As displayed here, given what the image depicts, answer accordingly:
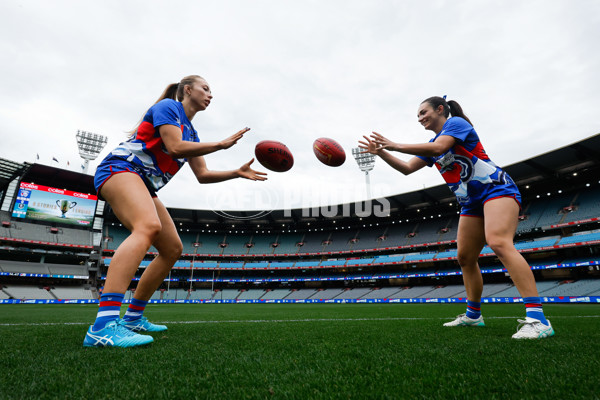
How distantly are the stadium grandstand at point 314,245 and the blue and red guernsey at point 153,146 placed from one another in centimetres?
2609

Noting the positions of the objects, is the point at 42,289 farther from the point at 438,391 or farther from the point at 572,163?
the point at 572,163

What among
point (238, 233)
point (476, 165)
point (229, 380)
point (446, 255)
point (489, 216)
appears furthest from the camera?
point (238, 233)

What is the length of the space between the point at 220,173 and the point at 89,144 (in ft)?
150

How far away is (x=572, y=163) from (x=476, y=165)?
2871cm

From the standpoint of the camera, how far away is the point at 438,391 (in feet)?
3.77

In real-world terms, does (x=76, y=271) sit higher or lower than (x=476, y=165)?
lower

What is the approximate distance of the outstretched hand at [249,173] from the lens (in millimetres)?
3273

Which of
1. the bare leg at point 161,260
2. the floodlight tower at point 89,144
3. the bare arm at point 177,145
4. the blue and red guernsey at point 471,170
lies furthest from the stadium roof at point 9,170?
the blue and red guernsey at point 471,170

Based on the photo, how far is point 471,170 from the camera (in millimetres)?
3363

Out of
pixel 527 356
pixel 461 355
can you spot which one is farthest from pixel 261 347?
pixel 527 356

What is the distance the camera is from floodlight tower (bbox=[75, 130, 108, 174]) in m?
39.1

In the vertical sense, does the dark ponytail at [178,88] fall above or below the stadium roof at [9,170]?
below

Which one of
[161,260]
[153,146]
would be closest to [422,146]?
[153,146]

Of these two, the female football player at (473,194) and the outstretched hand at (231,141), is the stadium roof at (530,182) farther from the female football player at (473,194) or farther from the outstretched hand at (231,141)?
the outstretched hand at (231,141)
